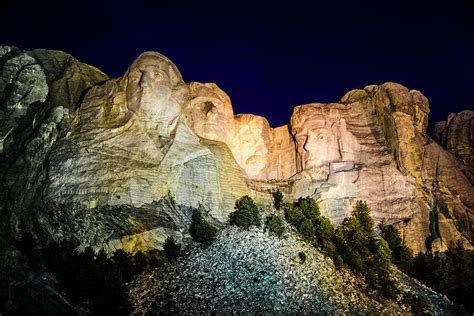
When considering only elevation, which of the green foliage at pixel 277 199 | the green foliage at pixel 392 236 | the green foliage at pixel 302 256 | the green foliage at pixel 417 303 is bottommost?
the green foliage at pixel 417 303

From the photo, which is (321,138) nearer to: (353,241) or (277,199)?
(277,199)

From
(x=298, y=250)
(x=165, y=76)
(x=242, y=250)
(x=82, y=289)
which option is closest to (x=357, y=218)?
(x=298, y=250)

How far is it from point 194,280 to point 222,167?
15377 mm

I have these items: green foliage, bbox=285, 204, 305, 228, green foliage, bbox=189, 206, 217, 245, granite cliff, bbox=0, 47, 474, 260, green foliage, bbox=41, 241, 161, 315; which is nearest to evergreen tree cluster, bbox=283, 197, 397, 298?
green foliage, bbox=285, 204, 305, 228

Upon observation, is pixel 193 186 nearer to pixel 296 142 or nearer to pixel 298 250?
pixel 298 250

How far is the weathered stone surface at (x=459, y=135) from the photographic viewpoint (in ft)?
Result: 230

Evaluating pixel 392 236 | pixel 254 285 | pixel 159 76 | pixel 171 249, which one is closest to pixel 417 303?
pixel 392 236

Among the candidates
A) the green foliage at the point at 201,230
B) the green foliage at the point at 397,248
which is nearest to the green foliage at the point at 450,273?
the green foliage at the point at 397,248

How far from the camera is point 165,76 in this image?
164ft

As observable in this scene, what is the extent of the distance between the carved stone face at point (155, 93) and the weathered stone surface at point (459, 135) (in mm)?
44226

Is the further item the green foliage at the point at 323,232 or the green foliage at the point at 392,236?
the green foliage at the point at 392,236

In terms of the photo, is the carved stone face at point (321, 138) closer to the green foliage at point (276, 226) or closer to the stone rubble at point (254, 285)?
the green foliage at point (276, 226)

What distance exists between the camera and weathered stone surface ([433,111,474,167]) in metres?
70.1

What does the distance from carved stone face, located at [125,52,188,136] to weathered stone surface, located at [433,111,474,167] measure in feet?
145
